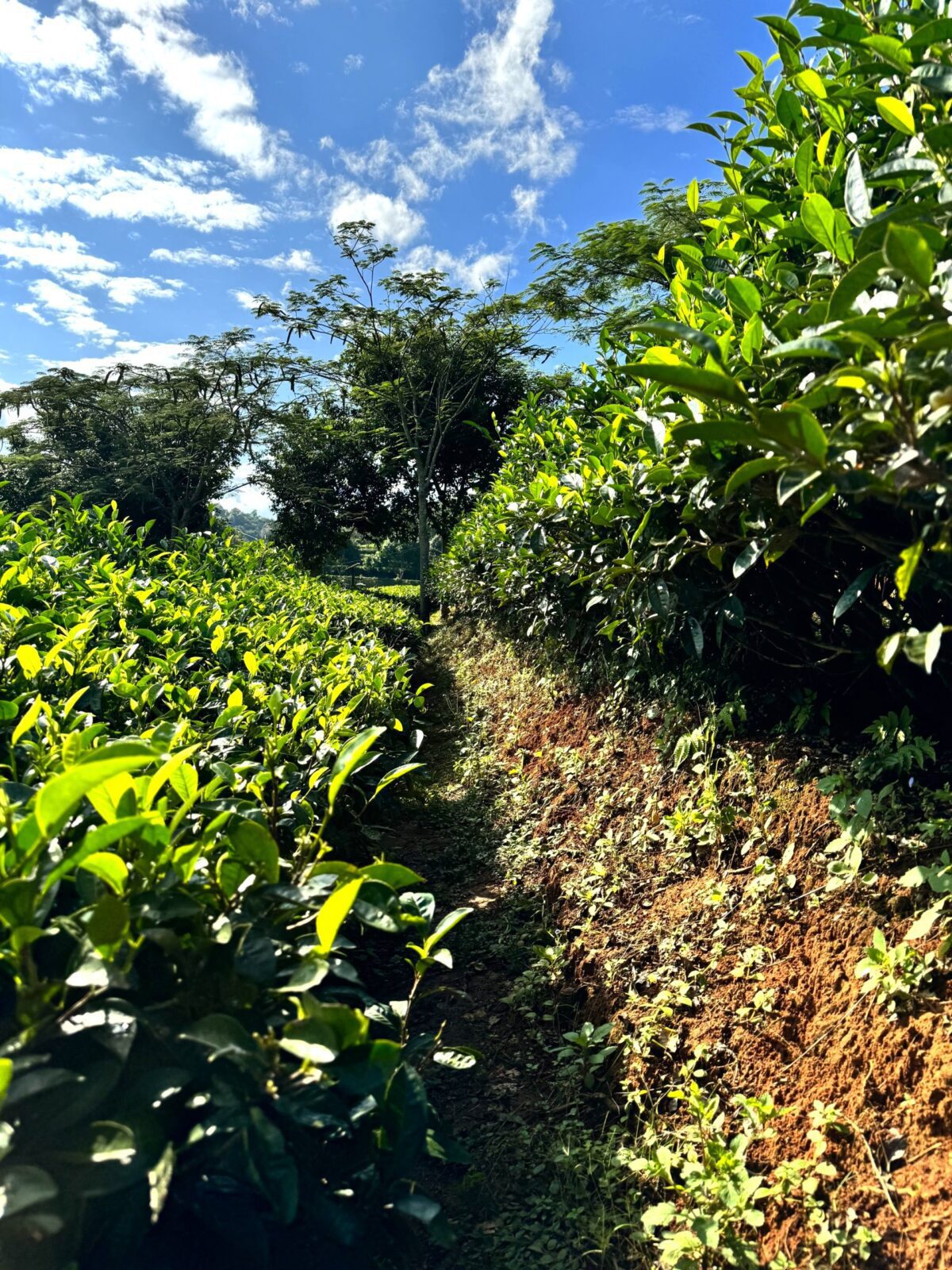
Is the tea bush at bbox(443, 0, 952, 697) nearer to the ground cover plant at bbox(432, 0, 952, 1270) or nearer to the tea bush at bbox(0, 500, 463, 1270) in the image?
the ground cover plant at bbox(432, 0, 952, 1270)

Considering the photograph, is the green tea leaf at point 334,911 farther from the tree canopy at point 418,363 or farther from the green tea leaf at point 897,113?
the tree canopy at point 418,363

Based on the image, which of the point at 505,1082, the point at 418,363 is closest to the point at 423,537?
the point at 418,363

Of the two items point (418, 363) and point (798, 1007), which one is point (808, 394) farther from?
point (418, 363)

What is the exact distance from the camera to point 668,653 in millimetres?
3096

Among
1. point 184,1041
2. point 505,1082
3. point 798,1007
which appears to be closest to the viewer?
point 184,1041

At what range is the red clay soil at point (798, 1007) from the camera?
1406 millimetres

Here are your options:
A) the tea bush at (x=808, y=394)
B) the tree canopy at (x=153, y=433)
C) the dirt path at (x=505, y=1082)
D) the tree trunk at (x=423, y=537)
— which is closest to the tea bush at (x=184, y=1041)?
the dirt path at (x=505, y=1082)

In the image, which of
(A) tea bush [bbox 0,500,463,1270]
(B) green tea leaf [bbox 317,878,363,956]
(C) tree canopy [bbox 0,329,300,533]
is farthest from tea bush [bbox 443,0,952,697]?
(C) tree canopy [bbox 0,329,300,533]

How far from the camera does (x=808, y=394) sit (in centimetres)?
121

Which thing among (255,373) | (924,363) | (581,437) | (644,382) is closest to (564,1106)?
(924,363)

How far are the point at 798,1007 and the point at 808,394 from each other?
1.54 meters

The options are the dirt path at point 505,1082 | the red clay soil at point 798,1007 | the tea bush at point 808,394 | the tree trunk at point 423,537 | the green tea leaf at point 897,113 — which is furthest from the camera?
the tree trunk at point 423,537

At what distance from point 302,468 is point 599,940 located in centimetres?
2263

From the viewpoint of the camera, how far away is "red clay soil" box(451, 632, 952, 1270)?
1406 millimetres
